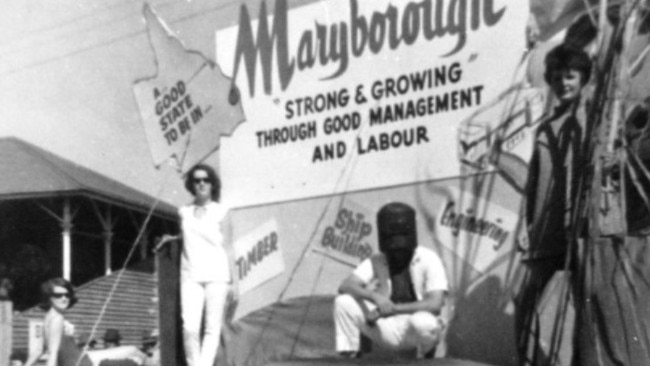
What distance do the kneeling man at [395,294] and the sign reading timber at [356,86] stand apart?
27.8 inches

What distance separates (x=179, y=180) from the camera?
33.7ft

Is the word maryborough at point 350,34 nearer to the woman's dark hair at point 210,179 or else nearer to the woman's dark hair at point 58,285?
the woman's dark hair at point 210,179

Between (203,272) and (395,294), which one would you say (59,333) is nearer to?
(203,272)

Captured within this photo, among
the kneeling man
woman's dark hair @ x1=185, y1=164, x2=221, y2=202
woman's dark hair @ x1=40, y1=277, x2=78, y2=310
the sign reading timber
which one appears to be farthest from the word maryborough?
woman's dark hair @ x1=40, y1=277, x2=78, y2=310

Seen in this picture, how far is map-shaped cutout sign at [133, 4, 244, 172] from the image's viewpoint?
394 inches

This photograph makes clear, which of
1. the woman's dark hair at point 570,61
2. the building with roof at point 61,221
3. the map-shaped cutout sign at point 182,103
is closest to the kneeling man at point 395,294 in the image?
the woman's dark hair at point 570,61

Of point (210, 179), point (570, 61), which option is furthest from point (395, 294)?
point (210, 179)

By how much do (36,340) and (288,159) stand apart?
262 centimetres

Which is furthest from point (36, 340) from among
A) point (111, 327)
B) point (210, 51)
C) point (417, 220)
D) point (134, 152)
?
point (417, 220)

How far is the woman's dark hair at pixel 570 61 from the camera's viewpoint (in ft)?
23.0

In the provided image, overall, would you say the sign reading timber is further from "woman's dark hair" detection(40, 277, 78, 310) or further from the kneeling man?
"woman's dark hair" detection(40, 277, 78, 310)

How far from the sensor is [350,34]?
29.7 feet

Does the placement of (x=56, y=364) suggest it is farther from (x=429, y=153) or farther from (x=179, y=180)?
(x=429, y=153)

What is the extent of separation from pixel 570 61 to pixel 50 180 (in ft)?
18.3
